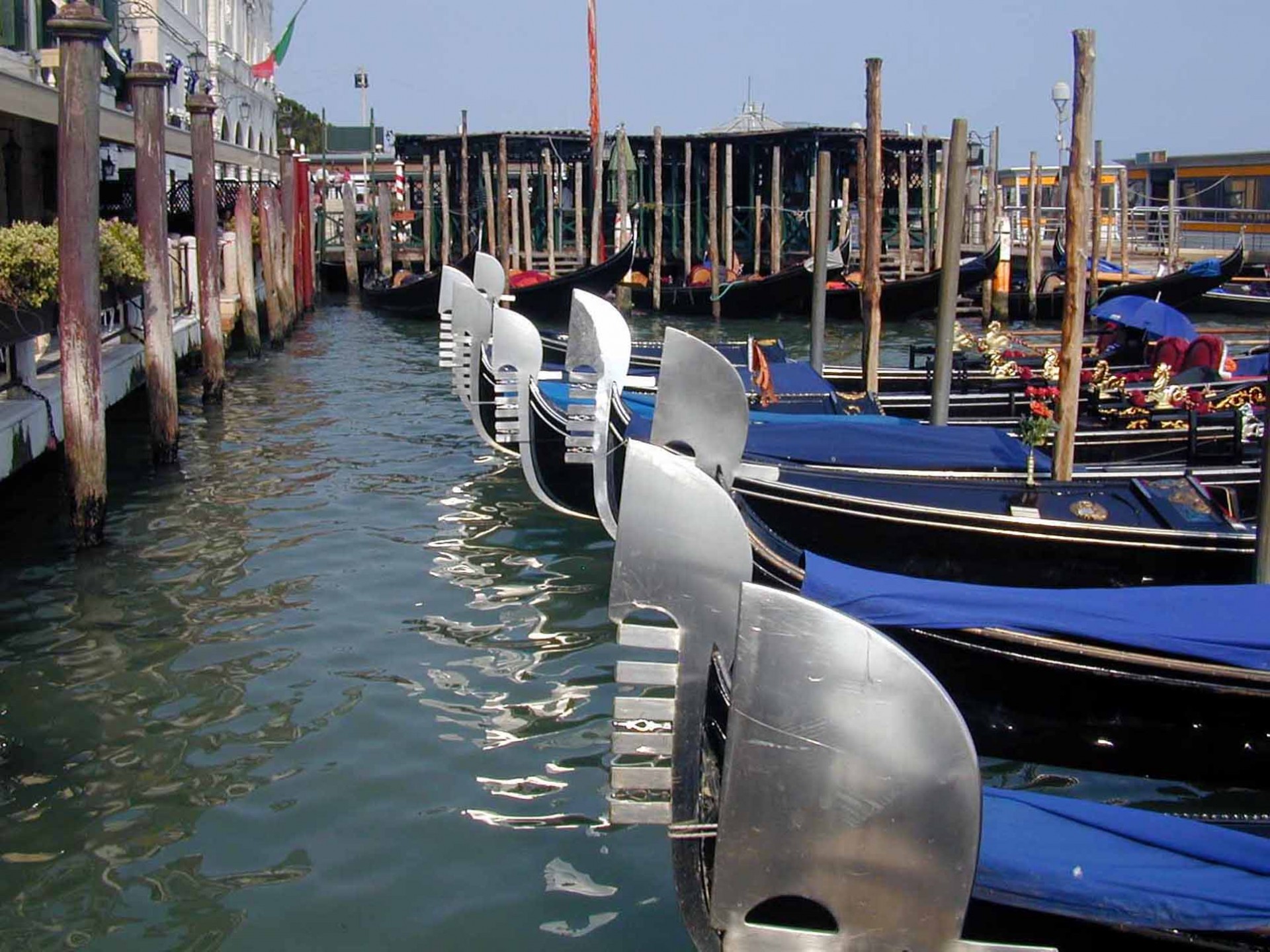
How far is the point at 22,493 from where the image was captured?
24.0 ft

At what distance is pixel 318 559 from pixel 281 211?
10.8 meters

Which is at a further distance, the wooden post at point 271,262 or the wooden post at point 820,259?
the wooden post at point 271,262

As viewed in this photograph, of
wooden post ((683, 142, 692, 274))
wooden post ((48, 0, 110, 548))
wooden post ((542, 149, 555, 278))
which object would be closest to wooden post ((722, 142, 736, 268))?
wooden post ((683, 142, 692, 274))

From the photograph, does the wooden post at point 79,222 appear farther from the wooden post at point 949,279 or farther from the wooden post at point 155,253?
the wooden post at point 949,279

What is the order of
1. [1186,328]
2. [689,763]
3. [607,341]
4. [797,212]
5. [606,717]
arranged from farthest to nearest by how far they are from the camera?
[797,212], [1186,328], [607,341], [606,717], [689,763]

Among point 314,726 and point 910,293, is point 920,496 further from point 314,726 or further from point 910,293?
point 910,293

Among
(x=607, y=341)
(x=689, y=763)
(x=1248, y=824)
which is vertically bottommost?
(x=1248, y=824)

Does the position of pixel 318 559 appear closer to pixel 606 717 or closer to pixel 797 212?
pixel 606 717

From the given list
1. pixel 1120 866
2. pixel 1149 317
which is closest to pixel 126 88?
pixel 1149 317

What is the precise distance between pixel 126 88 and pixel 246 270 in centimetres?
414

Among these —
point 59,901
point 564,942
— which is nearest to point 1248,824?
point 564,942

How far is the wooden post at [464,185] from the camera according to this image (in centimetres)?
1942

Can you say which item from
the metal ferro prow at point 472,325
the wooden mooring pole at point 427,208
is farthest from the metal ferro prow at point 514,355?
the wooden mooring pole at point 427,208

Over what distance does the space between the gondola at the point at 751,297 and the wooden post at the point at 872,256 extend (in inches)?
347
